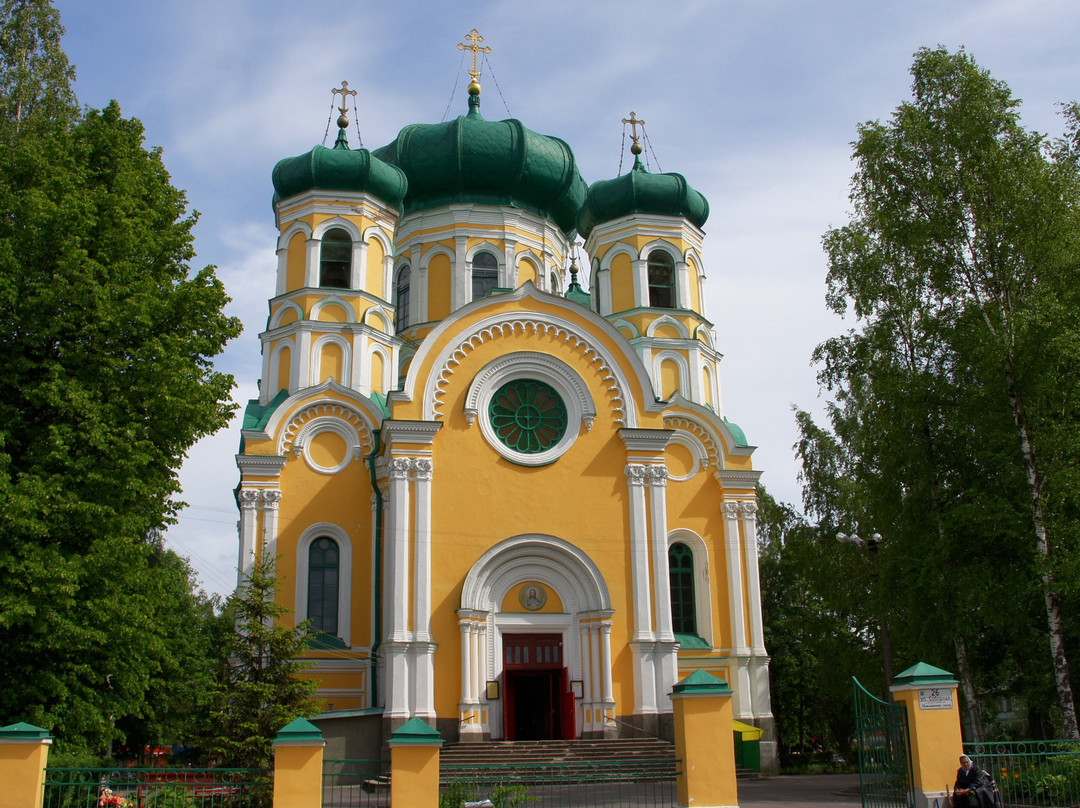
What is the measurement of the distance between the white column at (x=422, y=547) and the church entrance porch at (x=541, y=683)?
1.88 m

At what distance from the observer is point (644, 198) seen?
86.2 feet

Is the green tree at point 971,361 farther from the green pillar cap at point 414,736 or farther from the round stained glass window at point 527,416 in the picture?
the green pillar cap at point 414,736

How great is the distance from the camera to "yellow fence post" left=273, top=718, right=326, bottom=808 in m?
10.7

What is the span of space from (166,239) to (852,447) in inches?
697

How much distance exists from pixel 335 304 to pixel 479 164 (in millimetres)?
6180

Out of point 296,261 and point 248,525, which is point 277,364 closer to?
point 296,261

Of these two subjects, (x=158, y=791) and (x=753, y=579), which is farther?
(x=753, y=579)

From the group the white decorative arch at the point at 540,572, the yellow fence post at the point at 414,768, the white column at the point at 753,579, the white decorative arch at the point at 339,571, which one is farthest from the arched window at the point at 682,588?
the yellow fence post at the point at 414,768

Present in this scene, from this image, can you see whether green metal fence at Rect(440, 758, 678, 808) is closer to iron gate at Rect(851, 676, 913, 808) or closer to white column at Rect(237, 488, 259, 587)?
iron gate at Rect(851, 676, 913, 808)

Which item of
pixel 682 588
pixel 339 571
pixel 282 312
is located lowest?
pixel 682 588

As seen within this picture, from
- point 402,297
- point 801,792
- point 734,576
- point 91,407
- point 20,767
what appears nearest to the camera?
point 20,767

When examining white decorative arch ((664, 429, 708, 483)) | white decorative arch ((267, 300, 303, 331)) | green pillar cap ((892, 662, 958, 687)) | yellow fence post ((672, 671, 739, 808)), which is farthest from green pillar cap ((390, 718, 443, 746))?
white decorative arch ((664, 429, 708, 483))

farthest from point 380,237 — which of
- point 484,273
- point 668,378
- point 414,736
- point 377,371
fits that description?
point 414,736

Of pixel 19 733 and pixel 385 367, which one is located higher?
pixel 385 367
